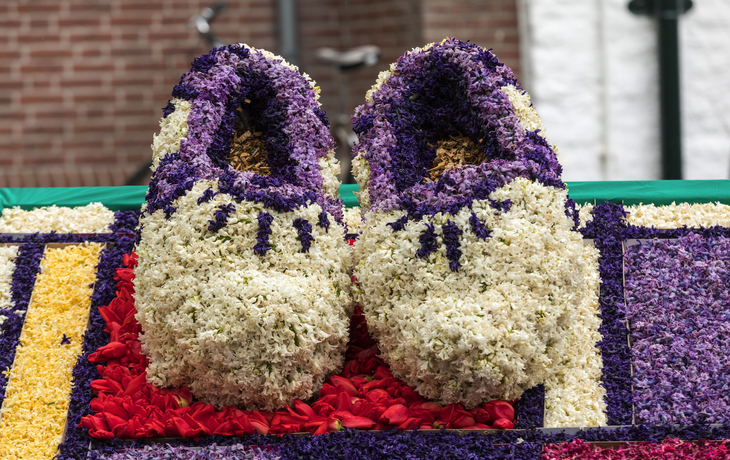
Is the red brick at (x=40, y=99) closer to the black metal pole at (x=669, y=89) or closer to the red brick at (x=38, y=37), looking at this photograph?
the red brick at (x=38, y=37)

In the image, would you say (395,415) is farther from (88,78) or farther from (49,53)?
(49,53)

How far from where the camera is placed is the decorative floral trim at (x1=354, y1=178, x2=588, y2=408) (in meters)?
2.24

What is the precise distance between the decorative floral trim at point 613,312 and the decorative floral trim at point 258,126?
102cm

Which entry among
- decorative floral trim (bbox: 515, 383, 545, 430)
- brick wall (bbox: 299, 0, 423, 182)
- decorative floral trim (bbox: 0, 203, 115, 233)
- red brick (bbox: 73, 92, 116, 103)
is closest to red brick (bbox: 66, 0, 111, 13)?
red brick (bbox: 73, 92, 116, 103)

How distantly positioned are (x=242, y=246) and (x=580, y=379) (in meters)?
1.20

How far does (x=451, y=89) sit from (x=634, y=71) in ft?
11.2

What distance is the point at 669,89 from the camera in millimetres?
5605

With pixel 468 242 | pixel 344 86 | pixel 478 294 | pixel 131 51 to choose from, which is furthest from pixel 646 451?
pixel 131 51

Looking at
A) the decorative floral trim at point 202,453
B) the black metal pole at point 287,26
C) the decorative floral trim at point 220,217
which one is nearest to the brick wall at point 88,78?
the black metal pole at point 287,26

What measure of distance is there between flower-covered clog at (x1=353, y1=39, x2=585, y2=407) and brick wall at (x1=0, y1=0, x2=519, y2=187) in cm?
368

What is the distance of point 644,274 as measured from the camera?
9.11ft

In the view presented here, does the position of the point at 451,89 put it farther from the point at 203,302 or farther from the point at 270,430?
the point at 270,430

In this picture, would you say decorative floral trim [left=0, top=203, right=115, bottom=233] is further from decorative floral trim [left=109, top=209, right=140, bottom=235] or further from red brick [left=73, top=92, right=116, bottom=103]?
red brick [left=73, top=92, right=116, bottom=103]

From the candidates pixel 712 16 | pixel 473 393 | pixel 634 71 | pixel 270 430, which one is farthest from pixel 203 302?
pixel 712 16
